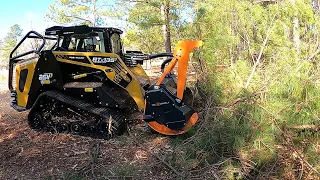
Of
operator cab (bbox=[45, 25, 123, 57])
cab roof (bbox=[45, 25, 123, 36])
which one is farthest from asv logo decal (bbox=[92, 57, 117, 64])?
cab roof (bbox=[45, 25, 123, 36])

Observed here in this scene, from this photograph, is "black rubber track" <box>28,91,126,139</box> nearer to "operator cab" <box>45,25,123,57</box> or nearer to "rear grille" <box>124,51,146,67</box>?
"operator cab" <box>45,25,123,57</box>

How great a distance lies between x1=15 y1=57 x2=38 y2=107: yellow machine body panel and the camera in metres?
6.26

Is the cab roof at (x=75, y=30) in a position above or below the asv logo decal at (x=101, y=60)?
above

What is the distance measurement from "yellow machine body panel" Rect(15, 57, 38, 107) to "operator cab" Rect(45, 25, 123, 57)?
0.55 metres

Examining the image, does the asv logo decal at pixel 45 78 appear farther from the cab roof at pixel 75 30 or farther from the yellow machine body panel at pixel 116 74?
the cab roof at pixel 75 30

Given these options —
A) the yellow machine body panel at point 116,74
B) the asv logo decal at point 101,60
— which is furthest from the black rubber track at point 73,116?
the asv logo decal at point 101,60

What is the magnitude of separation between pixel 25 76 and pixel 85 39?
1391 mm

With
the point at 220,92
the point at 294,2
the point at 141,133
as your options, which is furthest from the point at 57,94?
the point at 294,2

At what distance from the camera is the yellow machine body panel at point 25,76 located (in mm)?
6262

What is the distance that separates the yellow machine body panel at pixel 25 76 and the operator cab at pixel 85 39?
1.81 feet

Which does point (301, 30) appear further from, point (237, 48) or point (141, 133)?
point (141, 133)

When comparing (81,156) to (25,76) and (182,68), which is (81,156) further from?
(25,76)

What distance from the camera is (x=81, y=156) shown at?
485 centimetres

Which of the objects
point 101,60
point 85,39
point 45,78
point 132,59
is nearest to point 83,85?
point 101,60
